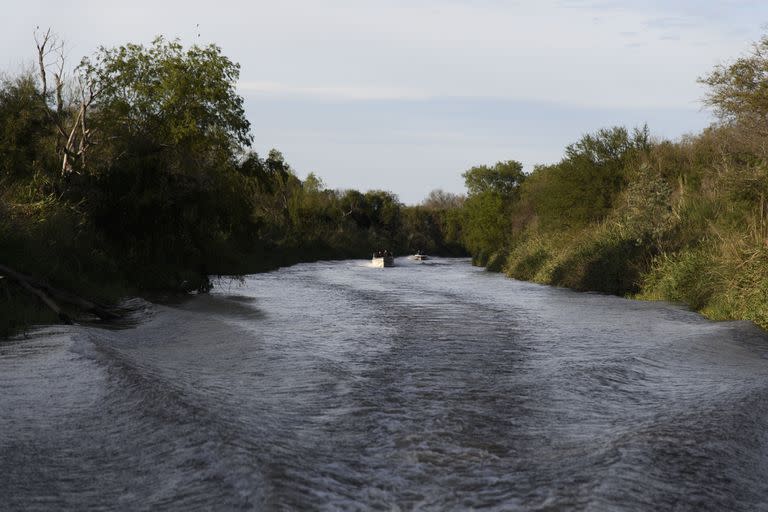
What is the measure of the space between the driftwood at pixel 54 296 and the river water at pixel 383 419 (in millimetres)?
1005

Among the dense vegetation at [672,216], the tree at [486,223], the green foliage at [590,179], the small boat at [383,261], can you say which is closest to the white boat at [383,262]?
the small boat at [383,261]

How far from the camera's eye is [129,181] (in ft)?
76.5

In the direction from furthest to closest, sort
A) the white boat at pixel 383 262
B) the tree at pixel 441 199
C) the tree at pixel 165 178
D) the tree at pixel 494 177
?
1. the tree at pixel 441 199
2. the tree at pixel 494 177
3. the white boat at pixel 383 262
4. the tree at pixel 165 178

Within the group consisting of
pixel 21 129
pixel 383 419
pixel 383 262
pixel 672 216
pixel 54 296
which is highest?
pixel 21 129

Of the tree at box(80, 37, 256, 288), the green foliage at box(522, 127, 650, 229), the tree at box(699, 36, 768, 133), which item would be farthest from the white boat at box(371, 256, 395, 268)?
the tree at box(699, 36, 768, 133)

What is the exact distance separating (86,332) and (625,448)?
9.62 metres

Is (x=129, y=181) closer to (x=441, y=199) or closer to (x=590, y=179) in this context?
(x=590, y=179)

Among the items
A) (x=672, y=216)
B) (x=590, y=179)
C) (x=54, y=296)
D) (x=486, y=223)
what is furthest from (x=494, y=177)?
(x=54, y=296)

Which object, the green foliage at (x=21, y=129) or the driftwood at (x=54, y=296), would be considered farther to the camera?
the green foliage at (x=21, y=129)

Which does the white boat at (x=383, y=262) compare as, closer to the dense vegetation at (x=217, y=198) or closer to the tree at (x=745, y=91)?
the dense vegetation at (x=217, y=198)

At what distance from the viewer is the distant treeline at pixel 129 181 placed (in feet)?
61.7

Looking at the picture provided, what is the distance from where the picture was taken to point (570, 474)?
6148 mm

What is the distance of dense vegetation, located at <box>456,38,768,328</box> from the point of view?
18516 mm

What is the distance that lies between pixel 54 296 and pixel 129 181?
25.9ft
